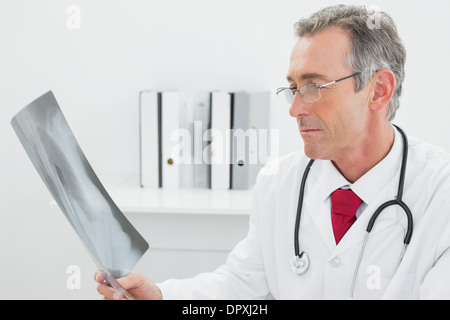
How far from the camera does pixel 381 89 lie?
4.06 ft

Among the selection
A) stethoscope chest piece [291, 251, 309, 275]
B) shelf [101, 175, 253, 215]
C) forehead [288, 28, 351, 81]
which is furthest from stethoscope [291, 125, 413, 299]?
shelf [101, 175, 253, 215]

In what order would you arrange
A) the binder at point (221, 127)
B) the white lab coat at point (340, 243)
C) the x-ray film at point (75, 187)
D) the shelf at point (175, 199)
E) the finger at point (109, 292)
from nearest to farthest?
the x-ray film at point (75, 187), the finger at point (109, 292), the white lab coat at point (340, 243), the shelf at point (175, 199), the binder at point (221, 127)

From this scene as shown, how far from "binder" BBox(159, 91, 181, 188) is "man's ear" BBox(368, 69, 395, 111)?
898 millimetres

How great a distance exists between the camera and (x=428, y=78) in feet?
6.98

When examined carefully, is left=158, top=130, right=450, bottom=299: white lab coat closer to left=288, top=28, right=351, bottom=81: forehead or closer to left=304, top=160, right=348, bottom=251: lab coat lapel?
left=304, top=160, right=348, bottom=251: lab coat lapel

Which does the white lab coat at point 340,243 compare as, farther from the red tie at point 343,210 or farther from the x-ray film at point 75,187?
the x-ray film at point 75,187

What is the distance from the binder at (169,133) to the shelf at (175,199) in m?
0.09

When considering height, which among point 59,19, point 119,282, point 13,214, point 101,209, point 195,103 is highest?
point 59,19

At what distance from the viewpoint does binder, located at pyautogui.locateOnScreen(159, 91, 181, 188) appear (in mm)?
2000

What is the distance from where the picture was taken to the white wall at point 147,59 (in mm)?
2127

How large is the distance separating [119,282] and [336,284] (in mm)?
435

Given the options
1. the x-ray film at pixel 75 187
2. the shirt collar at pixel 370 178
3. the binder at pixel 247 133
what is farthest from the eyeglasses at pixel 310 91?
the binder at pixel 247 133

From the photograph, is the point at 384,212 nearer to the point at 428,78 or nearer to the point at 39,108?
the point at 39,108

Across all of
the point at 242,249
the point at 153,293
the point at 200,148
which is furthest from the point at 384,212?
the point at 200,148
